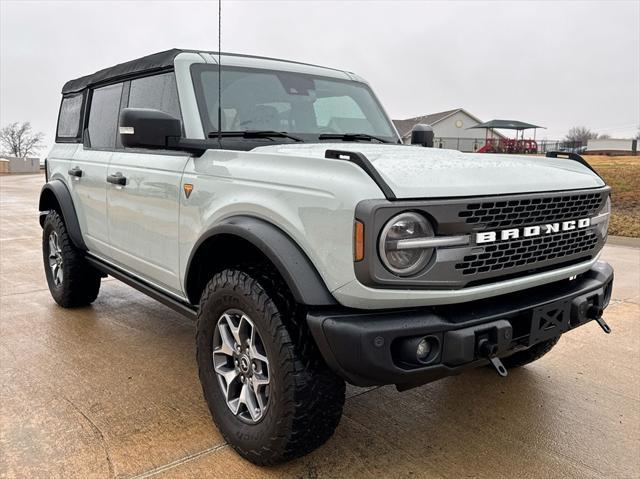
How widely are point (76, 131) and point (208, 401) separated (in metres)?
3.06

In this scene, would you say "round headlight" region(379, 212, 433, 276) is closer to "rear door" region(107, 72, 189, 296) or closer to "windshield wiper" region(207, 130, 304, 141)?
"windshield wiper" region(207, 130, 304, 141)

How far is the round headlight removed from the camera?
1995 millimetres

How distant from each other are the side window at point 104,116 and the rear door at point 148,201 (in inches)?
7.8

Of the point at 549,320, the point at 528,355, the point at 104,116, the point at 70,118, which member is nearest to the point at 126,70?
the point at 104,116

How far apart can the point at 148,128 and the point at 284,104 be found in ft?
3.24

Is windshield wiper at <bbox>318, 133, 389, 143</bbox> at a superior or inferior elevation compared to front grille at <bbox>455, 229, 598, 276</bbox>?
superior

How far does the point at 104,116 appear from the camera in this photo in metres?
4.30

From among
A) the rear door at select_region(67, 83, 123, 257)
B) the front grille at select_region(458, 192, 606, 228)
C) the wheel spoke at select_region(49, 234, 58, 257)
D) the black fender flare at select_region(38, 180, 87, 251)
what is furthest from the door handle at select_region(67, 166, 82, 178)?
the front grille at select_region(458, 192, 606, 228)

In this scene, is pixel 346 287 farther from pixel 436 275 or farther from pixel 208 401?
pixel 208 401

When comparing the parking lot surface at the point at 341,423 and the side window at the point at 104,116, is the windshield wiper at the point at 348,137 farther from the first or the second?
the side window at the point at 104,116

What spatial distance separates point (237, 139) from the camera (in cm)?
301

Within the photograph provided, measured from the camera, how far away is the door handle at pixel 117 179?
3.59m

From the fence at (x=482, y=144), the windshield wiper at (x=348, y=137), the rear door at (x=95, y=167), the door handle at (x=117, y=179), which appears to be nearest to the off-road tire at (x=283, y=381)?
the windshield wiper at (x=348, y=137)

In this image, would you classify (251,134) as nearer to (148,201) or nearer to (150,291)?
(148,201)
